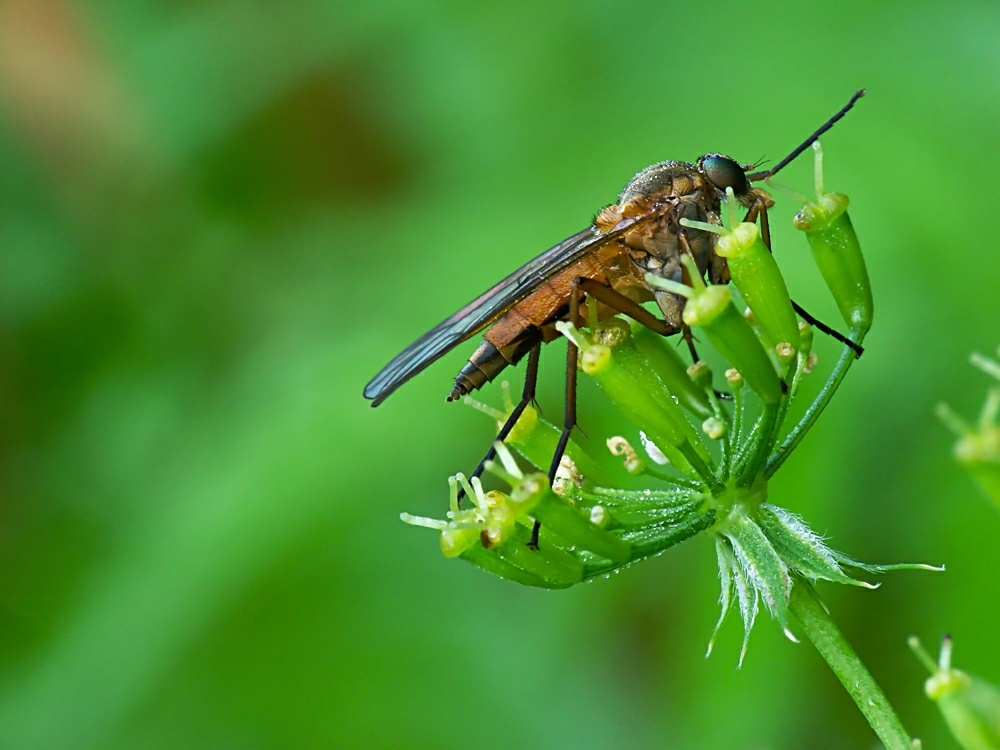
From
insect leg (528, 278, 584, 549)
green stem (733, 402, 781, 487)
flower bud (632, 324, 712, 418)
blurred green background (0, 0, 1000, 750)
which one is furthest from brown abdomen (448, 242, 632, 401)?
blurred green background (0, 0, 1000, 750)

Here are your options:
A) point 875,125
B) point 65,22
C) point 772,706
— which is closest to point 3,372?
point 65,22

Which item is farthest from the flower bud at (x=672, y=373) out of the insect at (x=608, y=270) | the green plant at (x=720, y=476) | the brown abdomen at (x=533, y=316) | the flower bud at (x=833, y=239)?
the brown abdomen at (x=533, y=316)

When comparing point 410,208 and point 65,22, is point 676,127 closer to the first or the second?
point 410,208

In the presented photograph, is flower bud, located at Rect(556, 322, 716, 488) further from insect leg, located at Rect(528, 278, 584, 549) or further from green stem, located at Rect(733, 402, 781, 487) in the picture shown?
insect leg, located at Rect(528, 278, 584, 549)

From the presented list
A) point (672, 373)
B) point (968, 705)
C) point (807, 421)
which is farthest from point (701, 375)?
point (968, 705)

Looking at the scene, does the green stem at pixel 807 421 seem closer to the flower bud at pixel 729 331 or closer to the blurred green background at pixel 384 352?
the flower bud at pixel 729 331
